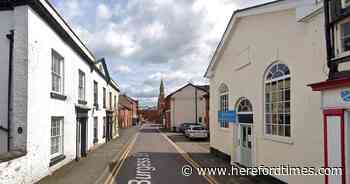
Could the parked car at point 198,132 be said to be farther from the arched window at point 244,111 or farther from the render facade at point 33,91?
the render facade at point 33,91

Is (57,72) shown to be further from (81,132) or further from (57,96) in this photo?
(81,132)

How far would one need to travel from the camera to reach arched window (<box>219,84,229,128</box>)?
17797 millimetres

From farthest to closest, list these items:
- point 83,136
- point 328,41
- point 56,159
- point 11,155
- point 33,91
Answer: point 83,136
point 56,159
point 33,91
point 11,155
point 328,41

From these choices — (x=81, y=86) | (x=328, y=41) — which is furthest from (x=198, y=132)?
(x=328, y=41)

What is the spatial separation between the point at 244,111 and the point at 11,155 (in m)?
9.27

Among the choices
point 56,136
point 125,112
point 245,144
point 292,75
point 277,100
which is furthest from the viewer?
point 125,112

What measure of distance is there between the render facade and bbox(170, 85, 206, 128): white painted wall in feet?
120

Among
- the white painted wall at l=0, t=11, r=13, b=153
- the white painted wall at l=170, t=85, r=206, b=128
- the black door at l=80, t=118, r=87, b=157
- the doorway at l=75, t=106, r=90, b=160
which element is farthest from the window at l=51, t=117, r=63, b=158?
the white painted wall at l=170, t=85, r=206, b=128

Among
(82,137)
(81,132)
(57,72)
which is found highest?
(57,72)

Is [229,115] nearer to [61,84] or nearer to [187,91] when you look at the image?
[61,84]

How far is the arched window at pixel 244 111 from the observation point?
13.6 metres

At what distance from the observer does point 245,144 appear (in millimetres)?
14391

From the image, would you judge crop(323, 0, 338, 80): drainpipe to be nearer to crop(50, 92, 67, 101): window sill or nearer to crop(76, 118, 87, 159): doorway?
crop(50, 92, 67, 101): window sill

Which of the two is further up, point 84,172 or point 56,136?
point 56,136
